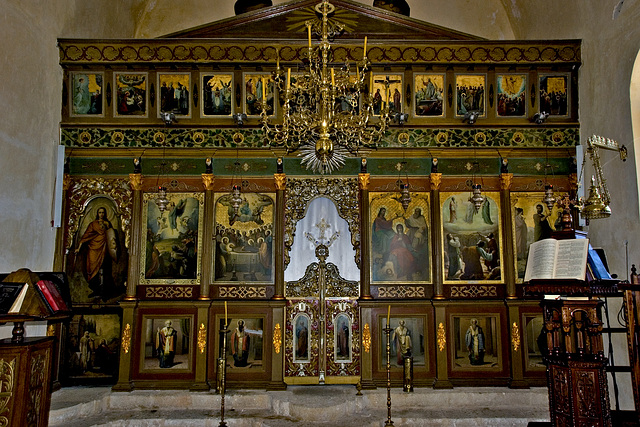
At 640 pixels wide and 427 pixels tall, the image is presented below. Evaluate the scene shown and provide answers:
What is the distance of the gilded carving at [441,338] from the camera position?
25.4 feet

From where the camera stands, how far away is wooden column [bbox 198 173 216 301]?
7.97 metres

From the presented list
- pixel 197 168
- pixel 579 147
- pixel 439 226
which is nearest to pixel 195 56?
pixel 197 168

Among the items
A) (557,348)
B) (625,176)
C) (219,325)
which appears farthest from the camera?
(219,325)

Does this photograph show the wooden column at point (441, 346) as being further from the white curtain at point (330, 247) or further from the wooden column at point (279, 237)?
the wooden column at point (279, 237)

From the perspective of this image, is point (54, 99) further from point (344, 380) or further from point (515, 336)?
point (515, 336)

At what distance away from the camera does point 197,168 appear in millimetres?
8289

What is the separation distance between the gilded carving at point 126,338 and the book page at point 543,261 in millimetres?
5770

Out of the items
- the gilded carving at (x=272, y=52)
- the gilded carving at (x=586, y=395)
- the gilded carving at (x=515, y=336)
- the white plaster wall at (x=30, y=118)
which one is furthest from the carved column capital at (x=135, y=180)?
the gilded carving at (x=586, y=395)

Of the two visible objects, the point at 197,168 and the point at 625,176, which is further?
the point at 197,168

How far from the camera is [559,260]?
4242mm

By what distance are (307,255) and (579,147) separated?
456cm

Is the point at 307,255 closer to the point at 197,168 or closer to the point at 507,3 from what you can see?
the point at 197,168

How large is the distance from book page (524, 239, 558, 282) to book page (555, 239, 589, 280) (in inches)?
2.0

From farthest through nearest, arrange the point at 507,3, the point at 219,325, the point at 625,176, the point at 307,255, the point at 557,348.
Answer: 1. the point at 507,3
2. the point at 307,255
3. the point at 219,325
4. the point at 625,176
5. the point at 557,348
